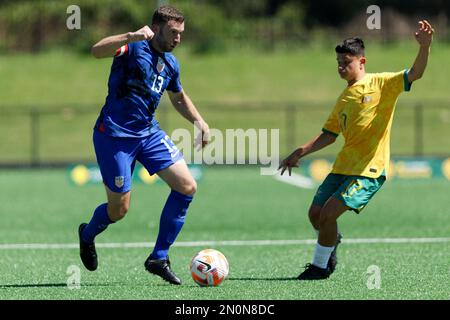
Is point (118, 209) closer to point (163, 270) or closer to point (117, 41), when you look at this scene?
point (163, 270)

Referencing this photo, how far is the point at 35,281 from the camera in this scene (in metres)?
9.23

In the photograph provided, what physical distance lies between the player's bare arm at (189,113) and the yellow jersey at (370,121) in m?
1.25

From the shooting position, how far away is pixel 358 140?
923 cm

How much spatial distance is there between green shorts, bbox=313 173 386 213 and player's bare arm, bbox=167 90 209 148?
1.19 metres

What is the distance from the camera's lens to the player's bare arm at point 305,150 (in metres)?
9.46

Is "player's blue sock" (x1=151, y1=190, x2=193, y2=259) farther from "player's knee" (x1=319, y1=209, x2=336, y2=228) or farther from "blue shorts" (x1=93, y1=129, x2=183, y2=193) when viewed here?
"player's knee" (x1=319, y1=209, x2=336, y2=228)

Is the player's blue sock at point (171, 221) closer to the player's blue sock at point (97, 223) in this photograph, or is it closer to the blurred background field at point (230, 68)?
the player's blue sock at point (97, 223)

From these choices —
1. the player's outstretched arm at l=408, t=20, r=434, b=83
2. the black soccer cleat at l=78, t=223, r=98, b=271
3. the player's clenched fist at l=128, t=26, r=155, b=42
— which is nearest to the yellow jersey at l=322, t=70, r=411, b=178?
the player's outstretched arm at l=408, t=20, r=434, b=83

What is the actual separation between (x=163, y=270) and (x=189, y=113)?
1473 millimetres

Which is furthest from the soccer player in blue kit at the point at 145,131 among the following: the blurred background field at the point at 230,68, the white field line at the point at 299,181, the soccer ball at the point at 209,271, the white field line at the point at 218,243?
the blurred background field at the point at 230,68

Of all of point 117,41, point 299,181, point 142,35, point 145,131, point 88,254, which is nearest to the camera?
point 142,35

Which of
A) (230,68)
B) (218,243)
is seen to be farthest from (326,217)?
(230,68)

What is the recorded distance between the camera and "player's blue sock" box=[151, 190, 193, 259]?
918 centimetres

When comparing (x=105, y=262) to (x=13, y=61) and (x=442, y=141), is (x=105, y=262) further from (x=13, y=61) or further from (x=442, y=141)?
(x=13, y=61)
